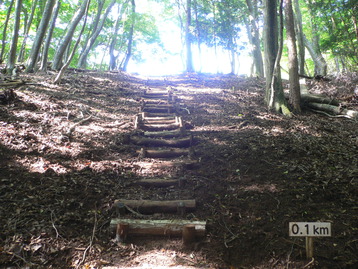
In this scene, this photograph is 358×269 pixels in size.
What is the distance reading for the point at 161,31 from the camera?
33.4m

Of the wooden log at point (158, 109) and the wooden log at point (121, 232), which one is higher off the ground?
the wooden log at point (158, 109)

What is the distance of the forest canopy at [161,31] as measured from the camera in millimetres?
10352

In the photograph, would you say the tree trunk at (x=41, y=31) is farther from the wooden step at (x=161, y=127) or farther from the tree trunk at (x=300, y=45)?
the tree trunk at (x=300, y=45)

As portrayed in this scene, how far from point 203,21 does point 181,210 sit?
21798 millimetres

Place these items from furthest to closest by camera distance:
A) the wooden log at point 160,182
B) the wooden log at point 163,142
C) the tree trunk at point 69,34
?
the tree trunk at point 69,34
the wooden log at point 163,142
the wooden log at point 160,182

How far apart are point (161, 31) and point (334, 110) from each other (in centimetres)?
3074

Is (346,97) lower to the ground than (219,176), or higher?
higher

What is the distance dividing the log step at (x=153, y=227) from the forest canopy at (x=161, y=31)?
725 centimetres

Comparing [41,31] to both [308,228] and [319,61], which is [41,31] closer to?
[308,228]

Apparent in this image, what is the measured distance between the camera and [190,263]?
285cm

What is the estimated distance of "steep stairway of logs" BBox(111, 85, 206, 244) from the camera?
3270 millimetres

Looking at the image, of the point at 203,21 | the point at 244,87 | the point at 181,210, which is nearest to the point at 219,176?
the point at 181,210

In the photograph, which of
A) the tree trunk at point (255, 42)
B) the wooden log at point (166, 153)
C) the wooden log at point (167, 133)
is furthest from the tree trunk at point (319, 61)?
the wooden log at point (166, 153)

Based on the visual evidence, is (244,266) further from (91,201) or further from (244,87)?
(244,87)
